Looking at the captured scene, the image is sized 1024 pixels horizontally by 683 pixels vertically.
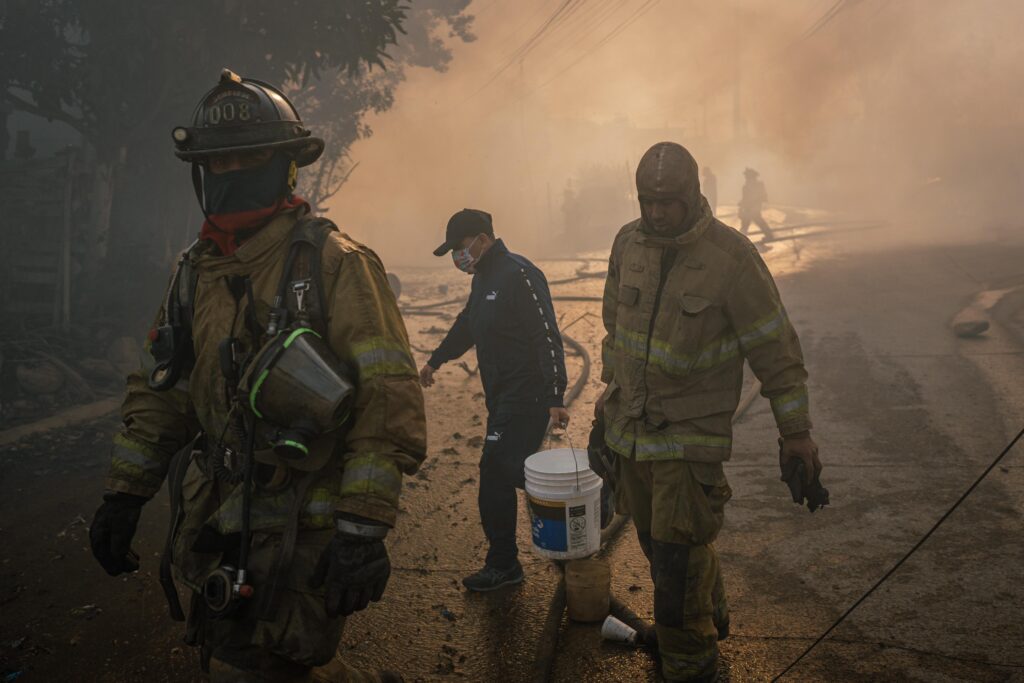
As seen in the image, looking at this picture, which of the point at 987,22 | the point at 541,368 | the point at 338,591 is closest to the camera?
the point at 338,591

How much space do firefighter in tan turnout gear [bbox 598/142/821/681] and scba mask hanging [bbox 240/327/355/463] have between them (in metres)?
1.44

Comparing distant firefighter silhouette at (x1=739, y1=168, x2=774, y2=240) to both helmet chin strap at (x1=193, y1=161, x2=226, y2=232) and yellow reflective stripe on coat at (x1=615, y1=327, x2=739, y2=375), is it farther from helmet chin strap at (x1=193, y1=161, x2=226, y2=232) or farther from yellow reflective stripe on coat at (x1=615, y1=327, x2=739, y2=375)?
helmet chin strap at (x1=193, y1=161, x2=226, y2=232)

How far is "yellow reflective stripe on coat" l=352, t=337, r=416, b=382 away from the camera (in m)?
2.33

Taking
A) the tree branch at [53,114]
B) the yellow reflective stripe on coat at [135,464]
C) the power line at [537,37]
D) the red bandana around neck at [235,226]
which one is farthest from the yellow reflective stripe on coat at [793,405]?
the power line at [537,37]

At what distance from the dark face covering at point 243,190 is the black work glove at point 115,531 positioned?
100cm

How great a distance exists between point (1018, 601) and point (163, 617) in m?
4.39

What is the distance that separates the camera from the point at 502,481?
176 inches

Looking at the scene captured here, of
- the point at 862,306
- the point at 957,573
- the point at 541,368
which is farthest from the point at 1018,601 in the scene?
the point at 862,306

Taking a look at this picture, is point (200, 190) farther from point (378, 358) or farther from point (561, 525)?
point (561, 525)

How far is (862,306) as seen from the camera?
12.1 metres

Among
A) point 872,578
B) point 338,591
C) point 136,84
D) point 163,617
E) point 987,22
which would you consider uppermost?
point 987,22

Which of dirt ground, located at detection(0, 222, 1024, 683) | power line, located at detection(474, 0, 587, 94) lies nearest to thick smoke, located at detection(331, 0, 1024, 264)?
power line, located at detection(474, 0, 587, 94)

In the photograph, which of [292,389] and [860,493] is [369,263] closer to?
[292,389]

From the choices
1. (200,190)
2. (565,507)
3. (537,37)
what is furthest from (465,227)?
(537,37)
